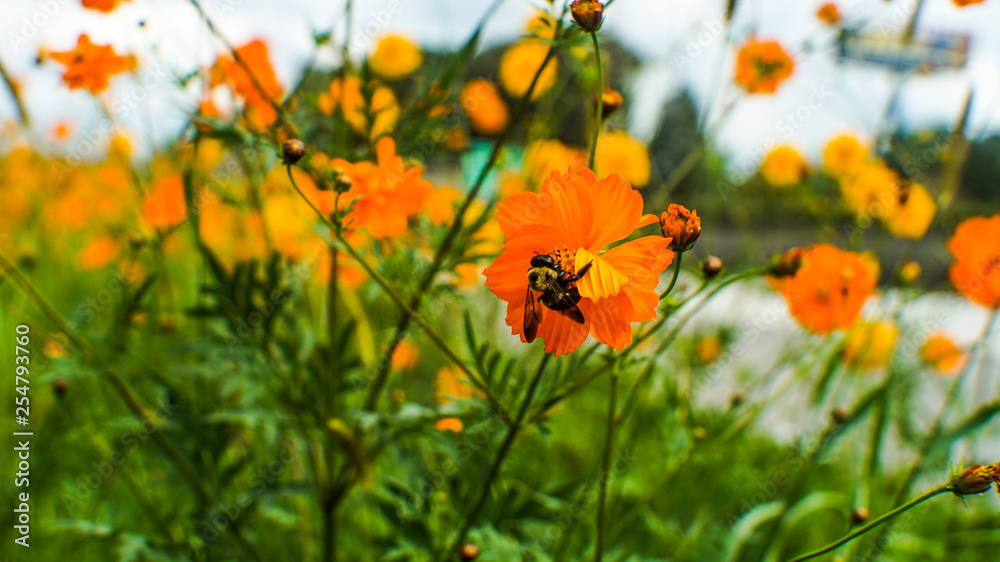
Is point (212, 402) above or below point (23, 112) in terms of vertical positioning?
below

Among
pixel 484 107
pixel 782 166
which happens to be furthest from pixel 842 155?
pixel 484 107

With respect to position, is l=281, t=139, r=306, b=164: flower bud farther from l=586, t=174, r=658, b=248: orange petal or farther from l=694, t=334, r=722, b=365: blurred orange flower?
l=694, t=334, r=722, b=365: blurred orange flower

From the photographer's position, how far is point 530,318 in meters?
0.44

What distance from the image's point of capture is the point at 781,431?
201 cm

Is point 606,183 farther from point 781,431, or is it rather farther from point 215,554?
point 781,431

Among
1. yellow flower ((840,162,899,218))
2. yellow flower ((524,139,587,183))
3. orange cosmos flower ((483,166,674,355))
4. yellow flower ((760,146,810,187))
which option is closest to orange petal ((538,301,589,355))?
orange cosmos flower ((483,166,674,355))

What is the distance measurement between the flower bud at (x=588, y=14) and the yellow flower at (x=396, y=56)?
948 millimetres

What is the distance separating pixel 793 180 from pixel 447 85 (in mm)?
1108

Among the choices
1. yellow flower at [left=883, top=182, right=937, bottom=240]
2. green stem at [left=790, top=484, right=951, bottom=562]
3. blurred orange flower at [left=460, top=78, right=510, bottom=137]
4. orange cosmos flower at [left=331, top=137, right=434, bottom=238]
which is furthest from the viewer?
blurred orange flower at [left=460, top=78, right=510, bottom=137]

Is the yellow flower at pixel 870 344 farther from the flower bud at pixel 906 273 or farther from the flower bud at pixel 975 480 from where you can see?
the flower bud at pixel 975 480

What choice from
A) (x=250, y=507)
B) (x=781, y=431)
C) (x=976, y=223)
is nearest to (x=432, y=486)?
(x=250, y=507)

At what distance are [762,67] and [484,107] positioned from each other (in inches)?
24.6

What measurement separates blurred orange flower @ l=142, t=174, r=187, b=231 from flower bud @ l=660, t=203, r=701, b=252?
73cm

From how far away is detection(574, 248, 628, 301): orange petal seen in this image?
1.38 ft
